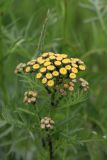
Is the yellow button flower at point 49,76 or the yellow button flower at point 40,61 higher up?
the yellow button flower at point 40,61

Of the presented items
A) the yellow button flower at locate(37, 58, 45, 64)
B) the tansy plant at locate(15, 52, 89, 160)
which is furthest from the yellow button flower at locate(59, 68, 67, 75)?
the yellow button flower at locate(37, 58, 45, 64)

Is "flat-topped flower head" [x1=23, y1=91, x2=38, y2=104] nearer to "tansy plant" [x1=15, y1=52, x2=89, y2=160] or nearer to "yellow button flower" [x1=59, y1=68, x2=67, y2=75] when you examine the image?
"tansy plant" [x1=15, y1=52, x2=89, y2=160]

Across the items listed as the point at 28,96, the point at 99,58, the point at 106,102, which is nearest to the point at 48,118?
the point at 28,96

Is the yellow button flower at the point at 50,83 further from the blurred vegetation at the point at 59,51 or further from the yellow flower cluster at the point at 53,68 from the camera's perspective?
the blurred vegetation at the point at 59,51

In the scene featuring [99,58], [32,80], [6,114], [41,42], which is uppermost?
[99,58]

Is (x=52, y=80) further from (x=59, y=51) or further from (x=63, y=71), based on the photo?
(x=59, y=51)

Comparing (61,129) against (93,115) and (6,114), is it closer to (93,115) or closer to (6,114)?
(6,114)

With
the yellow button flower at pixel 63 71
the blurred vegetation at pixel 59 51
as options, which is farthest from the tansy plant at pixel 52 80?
the blurred vegetation at pixel 59 51
